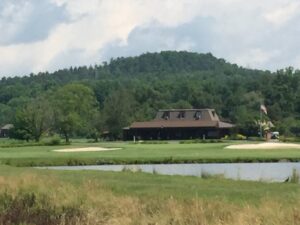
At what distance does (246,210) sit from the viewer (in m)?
15.1

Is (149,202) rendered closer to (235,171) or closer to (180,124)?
(235,171)

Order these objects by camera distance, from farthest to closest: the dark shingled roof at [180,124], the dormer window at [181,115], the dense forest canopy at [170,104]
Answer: the dormer window at [181,115] < the dense forest canopy at [170,104] < the dark shingled roof at [180,124]

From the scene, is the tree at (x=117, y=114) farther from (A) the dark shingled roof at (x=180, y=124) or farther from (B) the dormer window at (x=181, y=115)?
(B) the dormer window at (x=181, y=115)

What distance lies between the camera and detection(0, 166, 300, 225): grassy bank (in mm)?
15171

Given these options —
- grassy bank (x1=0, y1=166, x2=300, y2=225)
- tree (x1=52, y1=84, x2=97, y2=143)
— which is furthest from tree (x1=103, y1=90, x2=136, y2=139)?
grassy bank (x1=0, y1=166, x2=300, y2=225)

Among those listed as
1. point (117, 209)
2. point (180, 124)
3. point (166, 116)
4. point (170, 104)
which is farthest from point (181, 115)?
point (117, 209)

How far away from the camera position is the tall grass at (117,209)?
14.7 meters

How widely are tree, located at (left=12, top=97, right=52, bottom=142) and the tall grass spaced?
10867 centimetres

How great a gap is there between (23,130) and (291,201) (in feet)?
389

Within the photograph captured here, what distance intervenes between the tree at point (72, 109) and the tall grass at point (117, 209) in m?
109

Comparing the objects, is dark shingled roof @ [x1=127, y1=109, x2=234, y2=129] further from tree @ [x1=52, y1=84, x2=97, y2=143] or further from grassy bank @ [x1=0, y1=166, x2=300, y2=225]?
grassy bank @ [x1=0, y1=166, x2=300, y2=225]

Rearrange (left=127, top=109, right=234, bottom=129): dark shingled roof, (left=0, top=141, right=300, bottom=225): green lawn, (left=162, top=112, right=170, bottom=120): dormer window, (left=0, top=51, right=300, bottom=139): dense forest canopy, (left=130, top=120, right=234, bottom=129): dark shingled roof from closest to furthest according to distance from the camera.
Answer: (left=0, top=141, right=300, bottom=225): green lawn < (left=130, top=120, right=234, bottom=129): dark shingled roof < (left=127, top=109, right=234, bottom=129): dark shingled roof < (left=0, top=51, right=300, bottom=139): dense forest canopy < (left=162, top=112, right=170, bottom=120): dormer window

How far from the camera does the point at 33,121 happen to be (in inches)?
5128

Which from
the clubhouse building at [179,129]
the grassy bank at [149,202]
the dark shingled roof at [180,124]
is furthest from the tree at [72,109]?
the grassy bank at [149,202]
